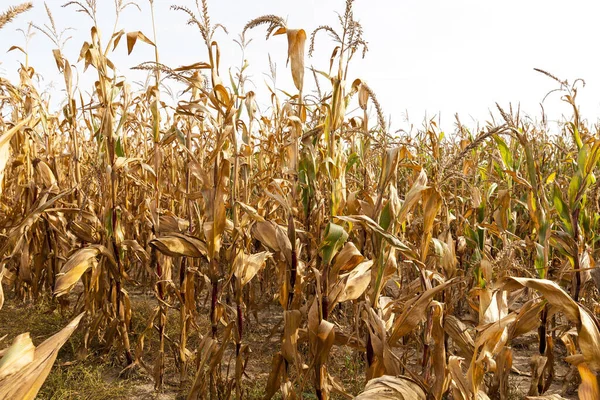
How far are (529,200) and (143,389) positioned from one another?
2.35 metres

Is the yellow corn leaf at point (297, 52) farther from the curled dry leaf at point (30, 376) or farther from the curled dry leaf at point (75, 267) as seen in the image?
the curled dry leaf at point (30, 376)

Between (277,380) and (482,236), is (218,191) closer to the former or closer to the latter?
(277,380)

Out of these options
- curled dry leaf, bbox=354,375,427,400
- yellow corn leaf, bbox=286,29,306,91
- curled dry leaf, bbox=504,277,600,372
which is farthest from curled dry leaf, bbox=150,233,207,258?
curled dry leaf, bbox=504,277,600,372

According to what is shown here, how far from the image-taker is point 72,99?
293 cm

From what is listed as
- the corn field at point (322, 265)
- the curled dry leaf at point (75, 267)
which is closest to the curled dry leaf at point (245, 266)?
the corn field at point (322, 265)

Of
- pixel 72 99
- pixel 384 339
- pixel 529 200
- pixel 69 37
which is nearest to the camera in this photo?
pixel 384 339

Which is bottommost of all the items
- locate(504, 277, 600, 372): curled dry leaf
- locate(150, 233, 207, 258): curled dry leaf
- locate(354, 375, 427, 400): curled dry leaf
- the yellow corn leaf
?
locate(354, 375, 427, 400): curled dry leaf

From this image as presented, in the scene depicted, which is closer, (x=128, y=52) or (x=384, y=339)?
(x=384, y=339)

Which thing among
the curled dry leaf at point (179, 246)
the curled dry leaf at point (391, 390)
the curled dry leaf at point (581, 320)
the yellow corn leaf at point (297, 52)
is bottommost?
the curled dry leaf at point (391, 390)

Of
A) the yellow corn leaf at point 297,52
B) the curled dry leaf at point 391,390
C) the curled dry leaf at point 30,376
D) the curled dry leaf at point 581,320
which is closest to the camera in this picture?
the curled dry leaf at point 30,376

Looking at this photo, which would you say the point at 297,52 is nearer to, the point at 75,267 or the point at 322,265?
the point at 322,265

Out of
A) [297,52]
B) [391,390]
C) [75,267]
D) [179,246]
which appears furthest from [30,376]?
[297,52]

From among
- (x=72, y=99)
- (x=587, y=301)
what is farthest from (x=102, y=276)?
(x=587, y=301)

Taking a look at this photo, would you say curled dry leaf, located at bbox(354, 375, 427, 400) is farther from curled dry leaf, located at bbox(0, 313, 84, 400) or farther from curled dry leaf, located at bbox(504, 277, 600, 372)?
curled dry leaf, located at bbox(0, 313, 84, 400)
